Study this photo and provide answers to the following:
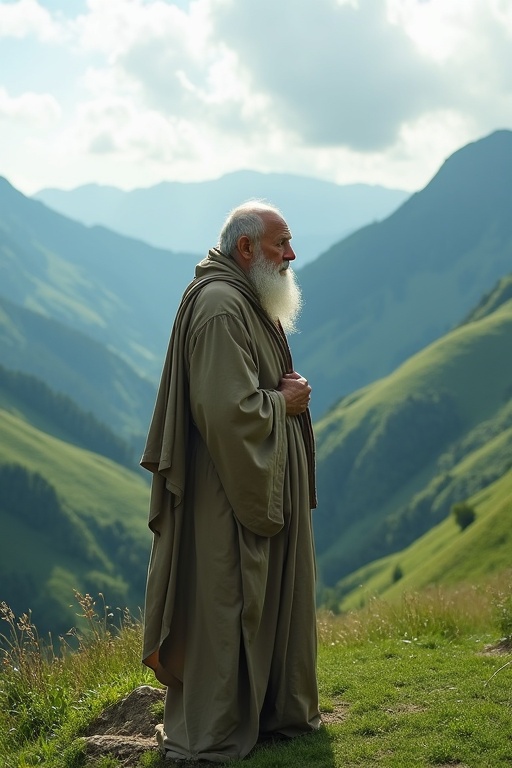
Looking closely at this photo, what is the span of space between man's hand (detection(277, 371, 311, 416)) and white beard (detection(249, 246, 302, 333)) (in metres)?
0.51

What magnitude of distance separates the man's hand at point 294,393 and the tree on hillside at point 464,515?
9087cm

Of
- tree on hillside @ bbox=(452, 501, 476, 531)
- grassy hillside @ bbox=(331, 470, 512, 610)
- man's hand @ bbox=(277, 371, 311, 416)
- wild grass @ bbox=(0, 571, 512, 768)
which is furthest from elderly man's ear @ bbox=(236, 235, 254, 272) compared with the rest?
tree on hillside @ bbox=(452, 501, 476, 531)

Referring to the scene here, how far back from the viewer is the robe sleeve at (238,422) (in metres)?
6.27

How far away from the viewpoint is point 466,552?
75562mm

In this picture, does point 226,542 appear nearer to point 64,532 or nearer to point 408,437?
point 64,532

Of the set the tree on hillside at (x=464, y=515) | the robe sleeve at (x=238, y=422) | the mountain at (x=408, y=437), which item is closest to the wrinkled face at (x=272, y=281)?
the robe sleeve at (x=238, y=422)

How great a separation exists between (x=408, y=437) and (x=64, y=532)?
63990mm

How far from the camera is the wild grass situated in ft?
Result: 20.5

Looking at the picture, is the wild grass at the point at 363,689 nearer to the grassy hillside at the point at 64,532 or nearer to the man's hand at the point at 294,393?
the man's hand at the point at 294,393

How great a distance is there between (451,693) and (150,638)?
8.23ft

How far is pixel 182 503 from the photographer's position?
664 cm

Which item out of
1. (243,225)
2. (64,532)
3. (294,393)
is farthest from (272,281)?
(64,532)

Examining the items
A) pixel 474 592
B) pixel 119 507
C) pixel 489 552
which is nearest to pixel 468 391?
pixel 119 507

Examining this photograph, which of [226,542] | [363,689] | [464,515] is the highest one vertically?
[464,515]
